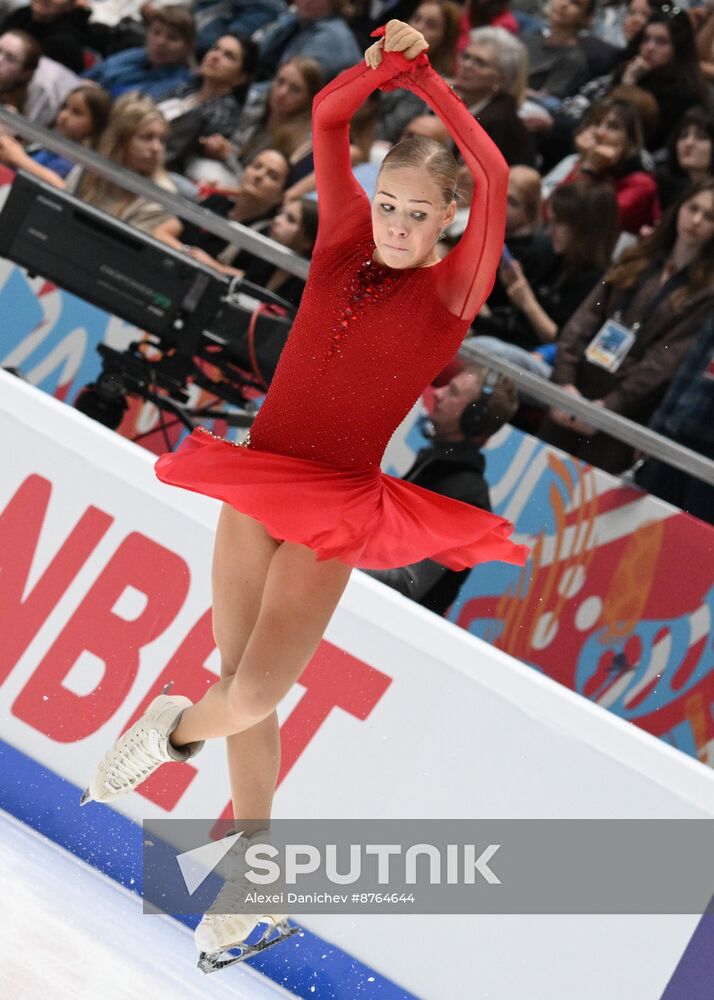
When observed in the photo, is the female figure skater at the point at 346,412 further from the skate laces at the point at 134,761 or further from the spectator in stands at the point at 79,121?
the spectator in stands at the point at 79,121

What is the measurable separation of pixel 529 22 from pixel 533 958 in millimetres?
4731

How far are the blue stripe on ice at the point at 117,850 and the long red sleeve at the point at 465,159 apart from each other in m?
1.59

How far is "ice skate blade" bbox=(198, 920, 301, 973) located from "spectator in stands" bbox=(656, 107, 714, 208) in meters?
3.36

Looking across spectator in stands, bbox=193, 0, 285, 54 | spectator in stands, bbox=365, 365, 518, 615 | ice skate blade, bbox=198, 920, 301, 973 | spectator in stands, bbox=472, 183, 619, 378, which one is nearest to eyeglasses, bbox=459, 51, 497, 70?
spectator in stands, bbox=472, 183, 619, 378

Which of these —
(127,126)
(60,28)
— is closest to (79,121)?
(127,126)

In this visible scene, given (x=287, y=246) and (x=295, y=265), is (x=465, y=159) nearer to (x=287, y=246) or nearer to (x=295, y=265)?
(x=295, y=265)

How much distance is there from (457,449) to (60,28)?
4.02m

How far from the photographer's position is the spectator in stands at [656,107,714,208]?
5094 mm

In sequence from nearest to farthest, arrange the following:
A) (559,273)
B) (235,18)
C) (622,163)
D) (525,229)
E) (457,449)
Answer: (457,449) → (559,273) → (525,229) → (622,163) → (235,18)

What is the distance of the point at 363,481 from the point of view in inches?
101

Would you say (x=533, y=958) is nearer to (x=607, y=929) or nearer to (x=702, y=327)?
(x=607, y=929)

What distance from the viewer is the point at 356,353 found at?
2506 millimetres

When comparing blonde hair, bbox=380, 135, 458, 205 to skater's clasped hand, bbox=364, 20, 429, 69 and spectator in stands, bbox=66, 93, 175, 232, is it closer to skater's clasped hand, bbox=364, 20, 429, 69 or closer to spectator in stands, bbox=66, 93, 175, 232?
skater's clasped hand, bbox=364, 20, 429, 69

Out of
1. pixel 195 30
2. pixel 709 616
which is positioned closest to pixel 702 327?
pixel 709 616
